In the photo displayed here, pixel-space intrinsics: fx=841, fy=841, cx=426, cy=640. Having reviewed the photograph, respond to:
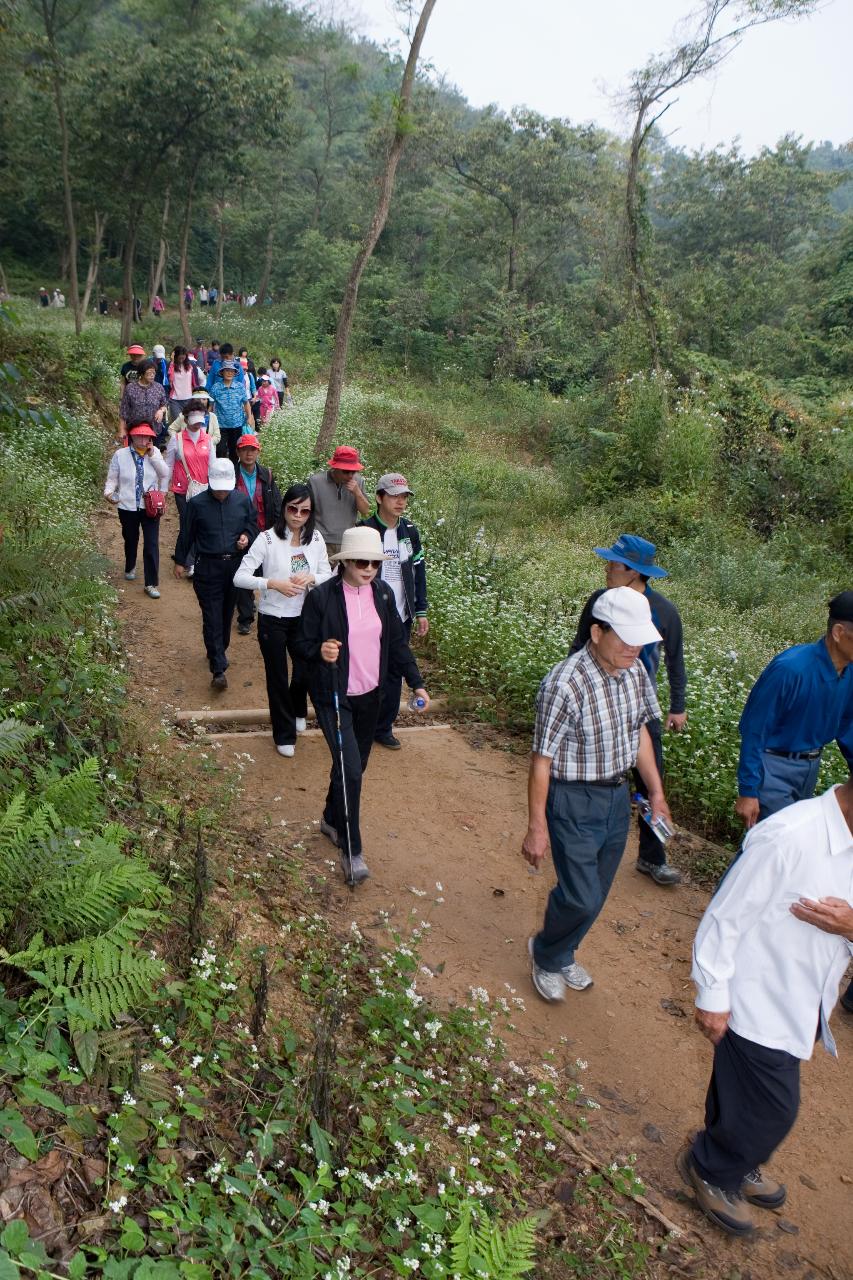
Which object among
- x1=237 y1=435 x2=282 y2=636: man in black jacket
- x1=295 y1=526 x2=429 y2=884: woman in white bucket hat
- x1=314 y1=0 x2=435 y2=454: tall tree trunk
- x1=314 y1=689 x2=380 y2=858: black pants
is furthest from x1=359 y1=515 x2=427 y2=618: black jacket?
x1=314 y1=0 x2=435 y2=454: tall tree trunk

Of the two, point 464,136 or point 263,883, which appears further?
point 464,136

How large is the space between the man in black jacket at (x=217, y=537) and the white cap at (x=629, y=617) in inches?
175

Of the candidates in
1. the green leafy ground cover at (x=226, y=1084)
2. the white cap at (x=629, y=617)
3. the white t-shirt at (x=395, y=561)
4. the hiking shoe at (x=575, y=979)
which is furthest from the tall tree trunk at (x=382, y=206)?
the hiking shoe at (x=575, y=979)

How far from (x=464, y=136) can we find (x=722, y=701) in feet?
111

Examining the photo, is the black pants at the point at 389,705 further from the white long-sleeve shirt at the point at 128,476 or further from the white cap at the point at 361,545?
the white long-sleeve shirt at the point at 128,476

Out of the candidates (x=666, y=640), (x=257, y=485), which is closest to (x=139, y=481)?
(x=257, y=485)

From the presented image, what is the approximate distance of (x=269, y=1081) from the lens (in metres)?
3.11

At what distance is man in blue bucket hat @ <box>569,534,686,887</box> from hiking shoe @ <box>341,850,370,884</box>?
172cm

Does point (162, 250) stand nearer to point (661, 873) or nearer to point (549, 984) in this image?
point (661, 873)

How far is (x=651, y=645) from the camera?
5.09 metres

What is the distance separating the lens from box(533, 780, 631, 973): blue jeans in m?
3.97

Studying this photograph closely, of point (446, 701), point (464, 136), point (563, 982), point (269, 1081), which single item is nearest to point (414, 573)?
point (446, 701)

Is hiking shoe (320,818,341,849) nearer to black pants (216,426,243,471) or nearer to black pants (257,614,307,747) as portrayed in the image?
black pants (257,614,307,747)

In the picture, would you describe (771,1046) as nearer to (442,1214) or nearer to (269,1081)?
(442,1214)
